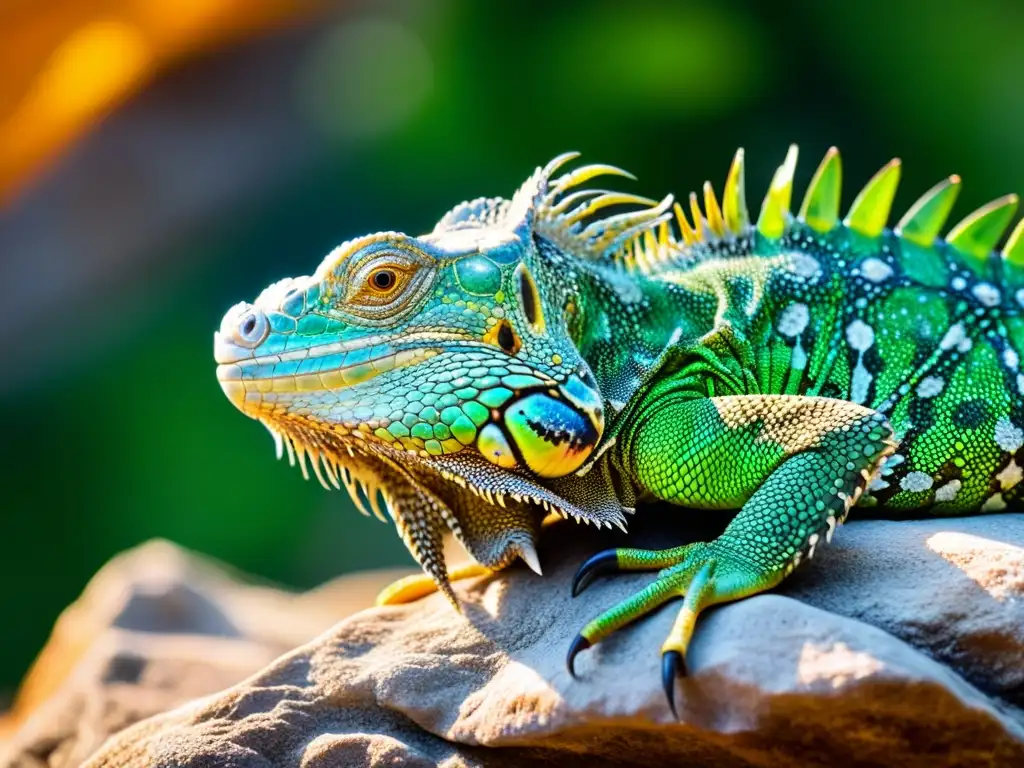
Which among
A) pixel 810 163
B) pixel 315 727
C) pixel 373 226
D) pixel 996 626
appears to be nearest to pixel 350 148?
pixel 373 226

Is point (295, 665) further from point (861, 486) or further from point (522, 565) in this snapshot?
point (861, 486)

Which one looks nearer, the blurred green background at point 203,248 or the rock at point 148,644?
the rock at point 148,644

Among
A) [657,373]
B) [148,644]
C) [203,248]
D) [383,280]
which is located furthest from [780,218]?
[203,248]

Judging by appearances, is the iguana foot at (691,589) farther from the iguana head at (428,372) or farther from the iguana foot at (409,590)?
the iguana foot at (409,590)

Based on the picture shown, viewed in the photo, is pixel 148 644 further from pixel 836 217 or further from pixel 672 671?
pixel 836 217

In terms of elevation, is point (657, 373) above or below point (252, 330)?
below

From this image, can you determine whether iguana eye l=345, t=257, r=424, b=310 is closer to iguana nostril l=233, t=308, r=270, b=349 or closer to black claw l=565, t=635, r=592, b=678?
iguana nostril l=233, t=308, r=270, b=349

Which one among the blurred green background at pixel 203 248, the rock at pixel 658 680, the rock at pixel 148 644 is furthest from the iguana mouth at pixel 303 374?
the blurred green background at pixel 203 248

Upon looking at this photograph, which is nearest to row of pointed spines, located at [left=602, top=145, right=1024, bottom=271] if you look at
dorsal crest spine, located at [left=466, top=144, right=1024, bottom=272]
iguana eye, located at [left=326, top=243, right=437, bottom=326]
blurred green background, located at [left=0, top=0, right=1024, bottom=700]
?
dorsal crest spine, located at [left=466, top=144, right=1024, bottom=272]
